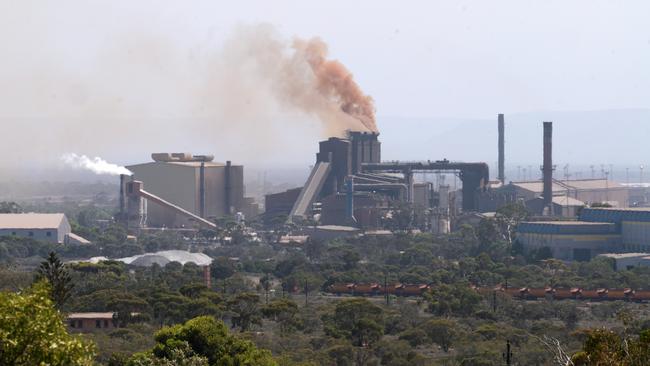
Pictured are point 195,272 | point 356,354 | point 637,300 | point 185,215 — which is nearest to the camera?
point 356,354

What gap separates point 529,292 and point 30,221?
6149cm

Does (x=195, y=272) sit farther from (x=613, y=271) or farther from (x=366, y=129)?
(x=366, y=129)

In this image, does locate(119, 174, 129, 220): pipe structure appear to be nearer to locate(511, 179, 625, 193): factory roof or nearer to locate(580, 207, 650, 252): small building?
locate(511, 179, 625, 193): factory roof

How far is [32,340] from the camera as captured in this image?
20156 mm

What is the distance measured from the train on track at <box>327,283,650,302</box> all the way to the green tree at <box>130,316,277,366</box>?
40.2 metres

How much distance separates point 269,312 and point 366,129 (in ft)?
280

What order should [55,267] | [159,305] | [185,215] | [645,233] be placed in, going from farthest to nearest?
[185,215] → [645,233] → [159,305] → [55,267]

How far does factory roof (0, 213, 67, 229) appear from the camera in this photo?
130m

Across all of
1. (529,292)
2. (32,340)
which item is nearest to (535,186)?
(529,292)

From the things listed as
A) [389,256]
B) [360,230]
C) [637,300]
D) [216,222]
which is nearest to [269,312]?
[637,300]

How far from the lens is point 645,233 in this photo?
111 m

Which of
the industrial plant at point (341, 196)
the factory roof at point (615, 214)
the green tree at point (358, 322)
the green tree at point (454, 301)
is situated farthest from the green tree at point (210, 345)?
the industrial plant at point (341, 196)

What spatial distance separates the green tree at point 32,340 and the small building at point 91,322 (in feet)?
135

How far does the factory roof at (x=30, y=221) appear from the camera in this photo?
427ft
